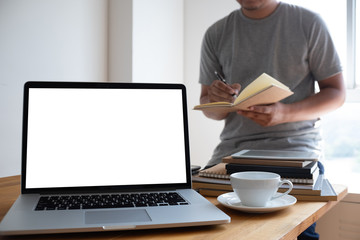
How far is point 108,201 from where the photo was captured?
0.74 m

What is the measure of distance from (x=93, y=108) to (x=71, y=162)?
13cm

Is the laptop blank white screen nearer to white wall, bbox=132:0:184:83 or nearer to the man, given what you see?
the man

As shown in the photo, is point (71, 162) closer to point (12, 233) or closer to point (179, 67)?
point (12, 233)

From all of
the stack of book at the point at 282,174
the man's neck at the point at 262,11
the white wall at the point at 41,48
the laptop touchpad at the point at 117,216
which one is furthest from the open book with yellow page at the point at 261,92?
the white wall at the point at 41,48

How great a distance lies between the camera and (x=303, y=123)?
57.0 inches

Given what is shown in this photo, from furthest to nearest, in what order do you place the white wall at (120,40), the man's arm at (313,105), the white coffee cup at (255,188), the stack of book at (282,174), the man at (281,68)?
the white wall at (120,40), the man at (281,68), the man's arm at (313,105), the stack of book at (282,174), the white coffee cup at (255,188)

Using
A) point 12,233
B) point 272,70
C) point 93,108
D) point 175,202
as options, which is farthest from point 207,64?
point 12,233

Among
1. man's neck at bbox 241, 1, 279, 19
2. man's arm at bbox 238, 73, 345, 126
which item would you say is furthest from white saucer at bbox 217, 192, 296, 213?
man's neck at bbox 241, 1, 279, 19

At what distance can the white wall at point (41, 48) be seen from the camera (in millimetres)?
1903

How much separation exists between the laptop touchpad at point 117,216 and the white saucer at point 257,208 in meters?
0.18

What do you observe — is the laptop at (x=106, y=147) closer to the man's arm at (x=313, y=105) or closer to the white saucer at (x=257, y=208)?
the white saucer at (x=257, y=208)

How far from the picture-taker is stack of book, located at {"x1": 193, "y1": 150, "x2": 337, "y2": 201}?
2.77ft

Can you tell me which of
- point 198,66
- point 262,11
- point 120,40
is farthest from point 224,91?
point 198,66

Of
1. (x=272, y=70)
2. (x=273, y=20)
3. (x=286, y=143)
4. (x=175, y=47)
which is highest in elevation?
(x=175, y=47)
